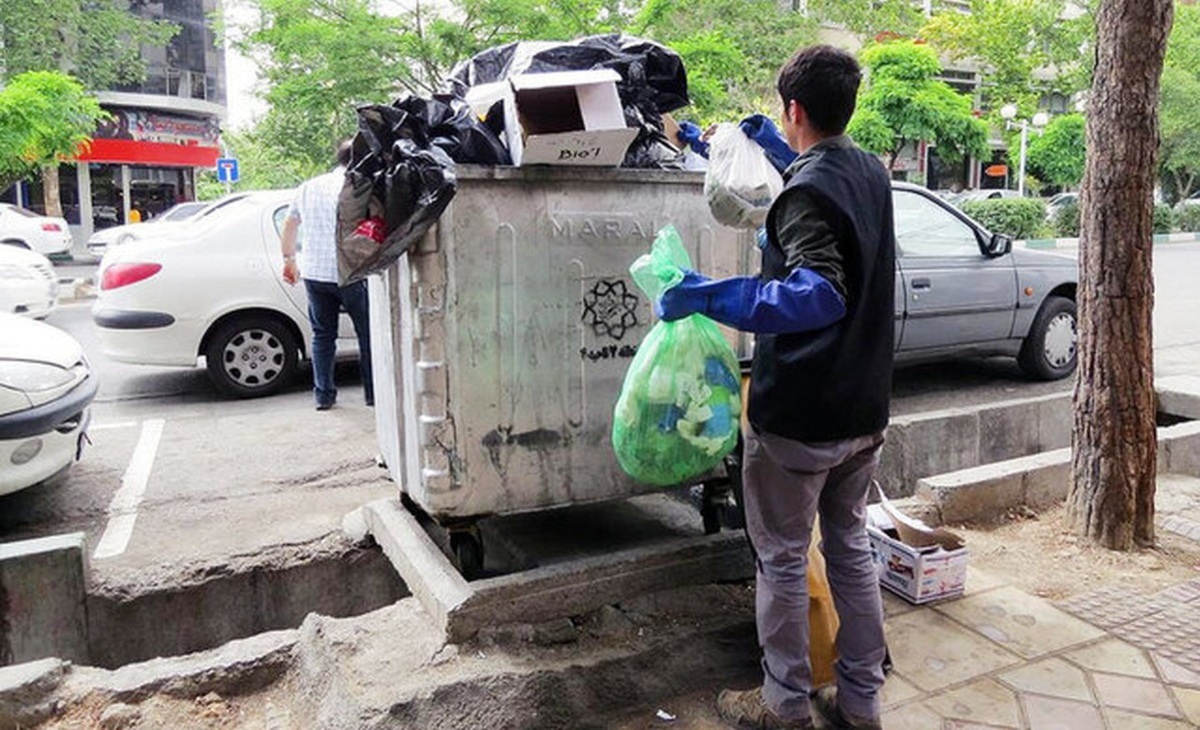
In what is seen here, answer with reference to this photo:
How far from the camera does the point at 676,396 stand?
266cm

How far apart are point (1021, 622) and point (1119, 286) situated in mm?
1535

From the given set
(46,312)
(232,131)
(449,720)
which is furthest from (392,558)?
(232,131)

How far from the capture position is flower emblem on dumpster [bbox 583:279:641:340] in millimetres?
3117

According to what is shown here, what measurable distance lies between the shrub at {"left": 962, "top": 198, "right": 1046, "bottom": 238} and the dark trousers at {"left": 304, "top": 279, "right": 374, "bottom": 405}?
19.4m

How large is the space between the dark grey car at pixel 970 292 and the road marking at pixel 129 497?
4.85m

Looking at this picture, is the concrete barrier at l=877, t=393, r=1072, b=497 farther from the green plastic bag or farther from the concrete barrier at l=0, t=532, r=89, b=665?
the concrete barrier at l=0, t=532, r=89, b=665

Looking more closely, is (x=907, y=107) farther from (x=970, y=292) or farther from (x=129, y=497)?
(x=129, y=497)

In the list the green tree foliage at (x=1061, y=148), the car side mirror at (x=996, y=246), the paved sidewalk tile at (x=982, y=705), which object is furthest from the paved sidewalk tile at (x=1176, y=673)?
the green tree foliage at (x=1061, y=148)

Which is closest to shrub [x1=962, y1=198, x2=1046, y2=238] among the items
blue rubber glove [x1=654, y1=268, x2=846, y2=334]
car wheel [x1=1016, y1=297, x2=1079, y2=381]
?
car wheel [x1=1016, y1=297, x2=1079, y2=381]

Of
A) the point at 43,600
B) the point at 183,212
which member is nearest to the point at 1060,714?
the point at 43,600

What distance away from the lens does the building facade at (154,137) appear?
3000 cm

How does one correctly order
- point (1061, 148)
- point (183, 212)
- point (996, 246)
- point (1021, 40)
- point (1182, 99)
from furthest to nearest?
point (1061, 148), point (1182, 99), point (1021, 40), point (183, 212), point (996, 246)

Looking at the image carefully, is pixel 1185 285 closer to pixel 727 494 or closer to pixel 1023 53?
pixel 727 494

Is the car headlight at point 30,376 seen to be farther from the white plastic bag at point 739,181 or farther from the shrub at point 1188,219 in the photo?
the shrub at point 1188,219
